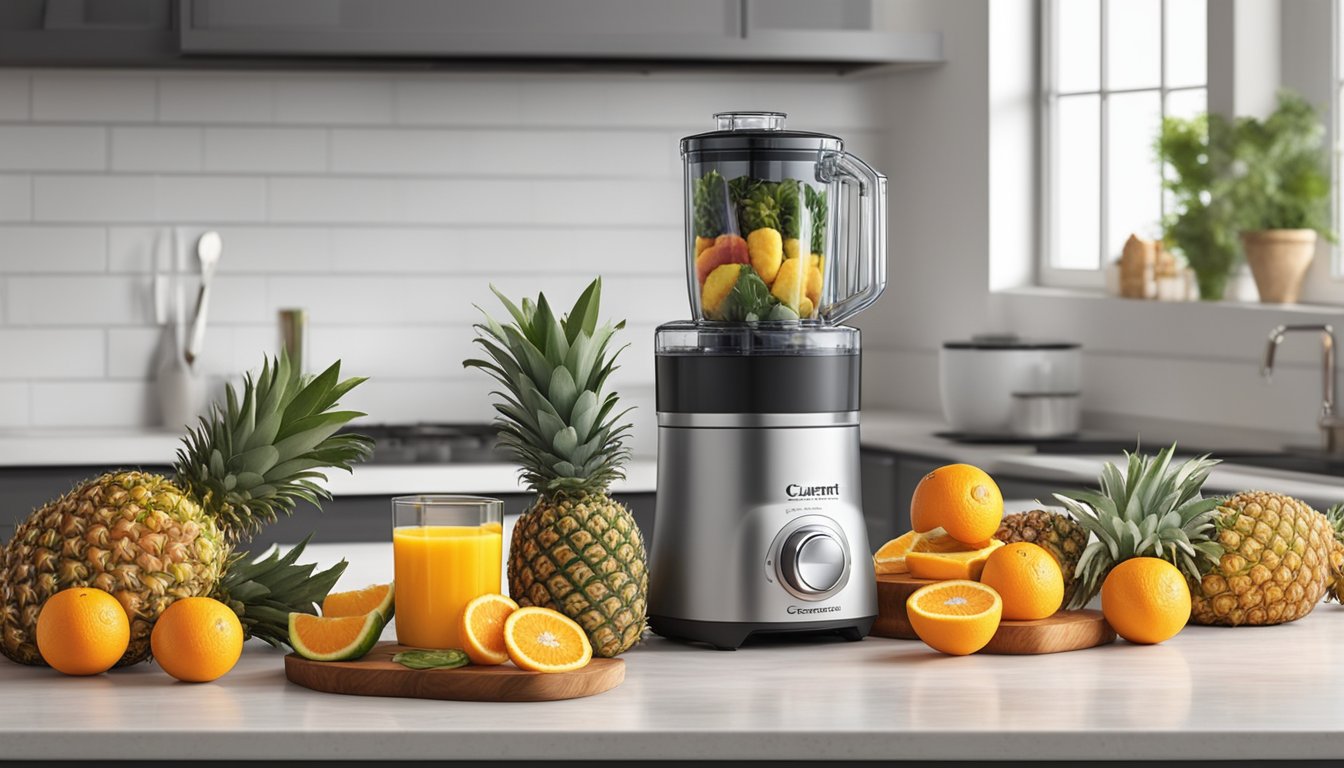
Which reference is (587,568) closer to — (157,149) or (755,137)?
(755,137)

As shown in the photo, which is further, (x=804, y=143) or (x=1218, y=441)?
Result: (x=1218, y=441)

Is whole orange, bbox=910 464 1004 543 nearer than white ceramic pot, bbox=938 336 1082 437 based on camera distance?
Yes

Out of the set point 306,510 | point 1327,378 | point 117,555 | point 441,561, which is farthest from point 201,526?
point 1327,378

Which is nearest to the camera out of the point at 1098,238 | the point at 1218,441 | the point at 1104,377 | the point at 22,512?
the point at 1218,441

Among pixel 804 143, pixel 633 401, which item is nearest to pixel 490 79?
pixel 633 401

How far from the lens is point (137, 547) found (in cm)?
144

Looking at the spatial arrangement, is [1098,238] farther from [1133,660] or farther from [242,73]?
[1133,660]

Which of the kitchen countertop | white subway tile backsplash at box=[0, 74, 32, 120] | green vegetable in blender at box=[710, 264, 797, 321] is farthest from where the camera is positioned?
white subway tile backsplash at box=[0, 74, 32, 120]

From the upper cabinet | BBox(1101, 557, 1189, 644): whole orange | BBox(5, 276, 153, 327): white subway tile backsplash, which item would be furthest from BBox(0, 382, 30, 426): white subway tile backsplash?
BBox(1101, 557, 1189, 644): whole orange

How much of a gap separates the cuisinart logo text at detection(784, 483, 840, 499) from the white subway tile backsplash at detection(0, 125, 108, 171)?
321cm

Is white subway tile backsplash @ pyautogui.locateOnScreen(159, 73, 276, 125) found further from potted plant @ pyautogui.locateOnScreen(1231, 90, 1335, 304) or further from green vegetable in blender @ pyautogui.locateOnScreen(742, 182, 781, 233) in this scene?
green vegetable in blender @ pyautogui.locateOnScreen(742, 182, 781, 233)

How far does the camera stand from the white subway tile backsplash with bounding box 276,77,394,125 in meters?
4.34

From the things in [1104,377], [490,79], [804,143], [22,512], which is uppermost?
[490,79]

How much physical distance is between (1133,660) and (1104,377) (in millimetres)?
2500
